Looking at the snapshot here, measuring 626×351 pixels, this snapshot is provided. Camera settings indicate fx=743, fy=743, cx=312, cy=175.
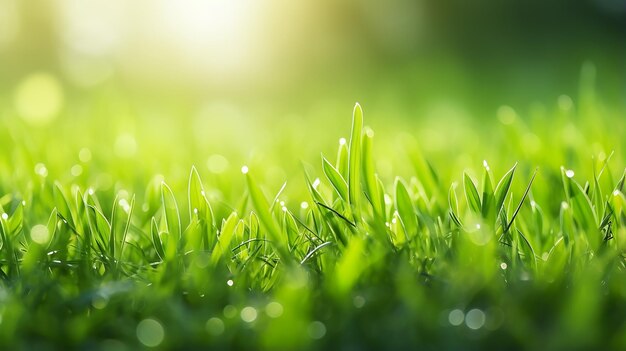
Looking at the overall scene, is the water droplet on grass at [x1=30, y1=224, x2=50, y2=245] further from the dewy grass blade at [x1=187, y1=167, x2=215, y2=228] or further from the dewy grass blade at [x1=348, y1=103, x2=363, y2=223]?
the dewy grass blade at [x1=348, y1=103, x2=363, y2=223]

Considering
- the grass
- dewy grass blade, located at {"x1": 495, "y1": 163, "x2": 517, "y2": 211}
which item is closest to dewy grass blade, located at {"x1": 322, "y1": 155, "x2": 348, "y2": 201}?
the grass

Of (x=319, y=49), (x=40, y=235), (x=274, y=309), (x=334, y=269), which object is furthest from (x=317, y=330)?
(x=319, y=49)

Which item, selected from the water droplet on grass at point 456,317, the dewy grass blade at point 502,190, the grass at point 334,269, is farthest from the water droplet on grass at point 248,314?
the dewy grass blade at point 502,190

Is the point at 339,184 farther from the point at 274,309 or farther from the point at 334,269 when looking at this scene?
the point at 274,309

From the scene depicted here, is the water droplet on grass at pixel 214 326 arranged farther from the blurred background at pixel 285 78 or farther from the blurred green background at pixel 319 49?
the blurred green background at pixel 319 49

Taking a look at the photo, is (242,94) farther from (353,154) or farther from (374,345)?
(374,345)

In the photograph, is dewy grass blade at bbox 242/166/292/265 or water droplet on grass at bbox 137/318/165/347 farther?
dewy grass blade at bbox 242/166/292/265
